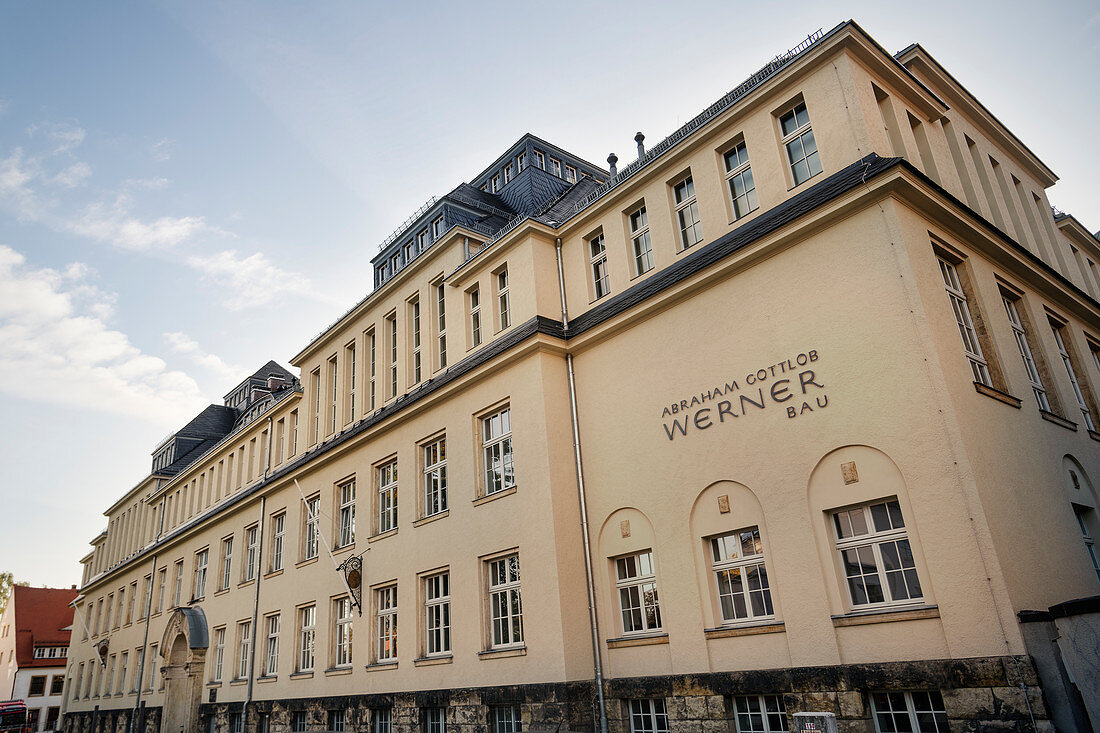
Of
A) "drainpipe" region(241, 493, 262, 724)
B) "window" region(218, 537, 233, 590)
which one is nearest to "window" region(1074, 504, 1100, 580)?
"drainpipe" region(241, 493, 262, 724)

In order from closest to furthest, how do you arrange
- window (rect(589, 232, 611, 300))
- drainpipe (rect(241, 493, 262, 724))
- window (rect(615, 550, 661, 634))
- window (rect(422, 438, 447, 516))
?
1. window (rect(615, 550, 661, 634))
2. window (rect(589, 232, 611, 300))
3. window (rect(422, 438, 447, 516))
4. drainpipe (rect(241, 493, 262, 724))

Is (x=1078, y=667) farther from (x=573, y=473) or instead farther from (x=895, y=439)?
(x=573, y=473)

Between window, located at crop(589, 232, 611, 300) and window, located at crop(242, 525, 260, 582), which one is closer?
window, located at crop(589, 232, 611, 300)

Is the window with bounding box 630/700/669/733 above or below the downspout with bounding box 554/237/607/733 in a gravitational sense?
A: below

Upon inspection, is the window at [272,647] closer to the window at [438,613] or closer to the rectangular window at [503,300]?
the window at [438,613]

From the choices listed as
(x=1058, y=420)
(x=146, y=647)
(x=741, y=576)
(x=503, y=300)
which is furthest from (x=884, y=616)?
(x=146, y=647)

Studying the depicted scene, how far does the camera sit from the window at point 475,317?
20.3m

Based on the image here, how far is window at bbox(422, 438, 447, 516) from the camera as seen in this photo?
19.6 meters

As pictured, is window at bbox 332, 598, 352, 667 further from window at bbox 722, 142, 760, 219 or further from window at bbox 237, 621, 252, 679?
window at bbox 722, 142, 760, 219

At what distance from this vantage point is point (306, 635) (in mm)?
23766

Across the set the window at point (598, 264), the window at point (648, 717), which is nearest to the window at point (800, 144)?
the window at point (598, 264)

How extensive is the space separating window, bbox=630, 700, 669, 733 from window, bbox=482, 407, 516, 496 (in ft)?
17.8

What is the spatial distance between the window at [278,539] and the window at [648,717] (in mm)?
15844

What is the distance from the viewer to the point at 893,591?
11250 millimetres
